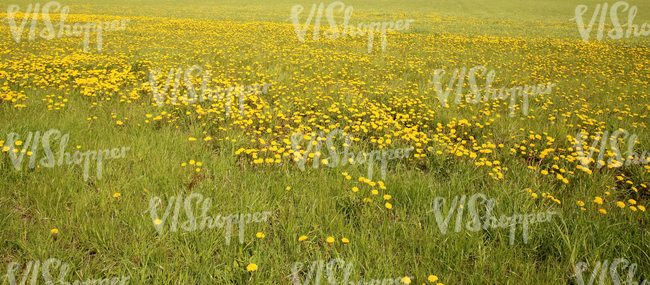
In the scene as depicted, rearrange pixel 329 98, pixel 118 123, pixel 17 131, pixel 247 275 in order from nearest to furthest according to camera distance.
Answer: pixel 247 275 < pixel 17 131 < pixel 118 123 < pixel 329 98

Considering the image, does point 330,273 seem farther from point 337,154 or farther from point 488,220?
point 337,154

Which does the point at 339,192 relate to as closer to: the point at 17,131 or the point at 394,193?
the point at 394,193

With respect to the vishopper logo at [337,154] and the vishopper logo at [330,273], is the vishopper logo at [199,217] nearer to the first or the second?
the vishopper logo at [330,273]

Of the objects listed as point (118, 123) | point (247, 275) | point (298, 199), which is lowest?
point (247, 275)

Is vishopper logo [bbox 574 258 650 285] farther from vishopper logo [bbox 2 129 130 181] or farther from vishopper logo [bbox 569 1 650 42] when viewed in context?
vishopper logo [bbox 569 1 650 42]

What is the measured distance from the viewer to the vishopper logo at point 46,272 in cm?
175

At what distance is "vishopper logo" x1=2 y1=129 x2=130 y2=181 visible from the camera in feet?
9.34

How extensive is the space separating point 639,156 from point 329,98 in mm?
4257

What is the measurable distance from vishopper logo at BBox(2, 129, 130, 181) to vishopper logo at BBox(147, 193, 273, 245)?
866 mm

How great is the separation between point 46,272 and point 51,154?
1.79 m

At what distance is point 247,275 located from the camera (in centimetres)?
190

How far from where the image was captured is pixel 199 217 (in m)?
2.32

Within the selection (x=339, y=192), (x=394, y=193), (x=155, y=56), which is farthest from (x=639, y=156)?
(x=155, y=56)

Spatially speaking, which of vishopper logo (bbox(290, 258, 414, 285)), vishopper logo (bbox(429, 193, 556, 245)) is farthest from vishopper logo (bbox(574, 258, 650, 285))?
vishopper logo (bbox(290, 258, 414, 285))
